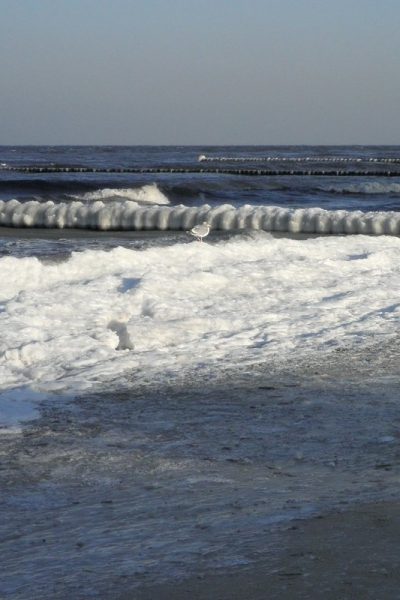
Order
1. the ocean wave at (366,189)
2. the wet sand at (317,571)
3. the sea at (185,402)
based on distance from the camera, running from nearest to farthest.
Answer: the wet sand at (317,571) < the sea at (185,402) < the ocean wave at (366,189)

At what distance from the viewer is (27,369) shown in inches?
218

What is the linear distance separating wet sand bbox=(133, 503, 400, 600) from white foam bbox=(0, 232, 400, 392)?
211 cm

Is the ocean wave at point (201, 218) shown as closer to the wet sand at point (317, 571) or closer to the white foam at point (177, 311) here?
the white foam at point (177, 311)

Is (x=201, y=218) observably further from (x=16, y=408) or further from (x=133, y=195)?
(x=133, y=195)

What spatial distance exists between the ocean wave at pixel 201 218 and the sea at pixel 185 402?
5787 millimetres

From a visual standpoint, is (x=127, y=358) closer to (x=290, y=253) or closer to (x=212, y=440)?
(x=212, y=440)

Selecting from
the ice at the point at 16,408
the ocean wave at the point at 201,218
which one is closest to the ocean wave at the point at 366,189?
the ocean wave at the point at 201,218

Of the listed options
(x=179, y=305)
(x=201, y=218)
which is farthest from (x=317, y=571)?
(x=201, y=218)

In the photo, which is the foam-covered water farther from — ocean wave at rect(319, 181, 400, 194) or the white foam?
ocean wave at rect(319, 181, 400, 194)

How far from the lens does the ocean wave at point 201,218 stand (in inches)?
632

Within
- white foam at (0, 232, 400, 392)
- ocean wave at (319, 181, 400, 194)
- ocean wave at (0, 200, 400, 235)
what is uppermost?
white foam at (0, 232, 400, 392)

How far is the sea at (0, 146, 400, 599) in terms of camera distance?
11.2ft

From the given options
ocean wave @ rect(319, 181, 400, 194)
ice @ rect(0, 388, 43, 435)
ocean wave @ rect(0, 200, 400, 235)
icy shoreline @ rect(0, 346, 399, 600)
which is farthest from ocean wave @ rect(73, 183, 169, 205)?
icy shoreline @ rect(0, 346, 399, 600)

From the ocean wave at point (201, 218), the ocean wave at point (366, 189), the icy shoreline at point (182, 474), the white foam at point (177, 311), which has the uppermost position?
the white foam at point (177, 311)
